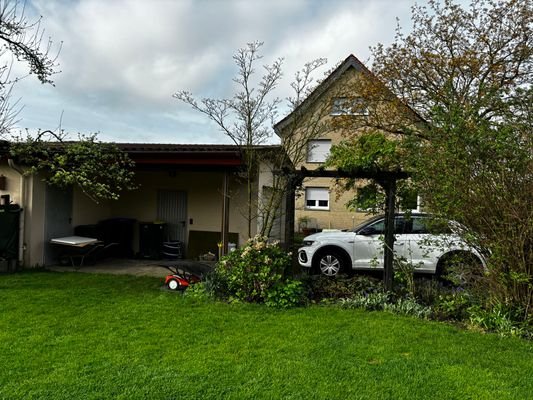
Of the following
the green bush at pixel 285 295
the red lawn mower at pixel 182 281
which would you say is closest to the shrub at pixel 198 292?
the red lawn mower at pixel 182 281

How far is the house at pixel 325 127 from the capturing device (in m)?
7.64

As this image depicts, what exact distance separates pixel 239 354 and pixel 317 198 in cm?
1781

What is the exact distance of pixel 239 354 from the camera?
3.81 meters

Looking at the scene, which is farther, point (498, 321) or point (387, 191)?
point (387, 191)

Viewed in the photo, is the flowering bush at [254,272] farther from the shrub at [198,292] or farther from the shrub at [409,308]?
the shrub at [409,308]

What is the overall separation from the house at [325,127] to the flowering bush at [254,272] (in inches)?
63.0

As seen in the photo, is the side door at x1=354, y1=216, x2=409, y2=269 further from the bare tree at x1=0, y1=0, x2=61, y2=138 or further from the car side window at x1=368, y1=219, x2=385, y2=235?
the bare tree at x1=0, y1=0, x2=61, y2=138

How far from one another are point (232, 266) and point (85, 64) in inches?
294

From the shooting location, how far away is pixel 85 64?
1001cm

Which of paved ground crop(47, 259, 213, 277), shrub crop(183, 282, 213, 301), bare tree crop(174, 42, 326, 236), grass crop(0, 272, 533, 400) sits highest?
bare tree crop(174, 42, 326, 236)

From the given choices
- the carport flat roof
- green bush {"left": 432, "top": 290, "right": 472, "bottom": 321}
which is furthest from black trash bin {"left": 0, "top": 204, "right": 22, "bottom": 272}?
green bush {"left": 432, "top": 290, "right": 472, "bottom": 321}

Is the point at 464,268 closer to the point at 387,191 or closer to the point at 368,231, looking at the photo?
the point at 387,191

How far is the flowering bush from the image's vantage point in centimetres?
583

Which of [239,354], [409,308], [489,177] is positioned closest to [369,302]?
[409,308]
